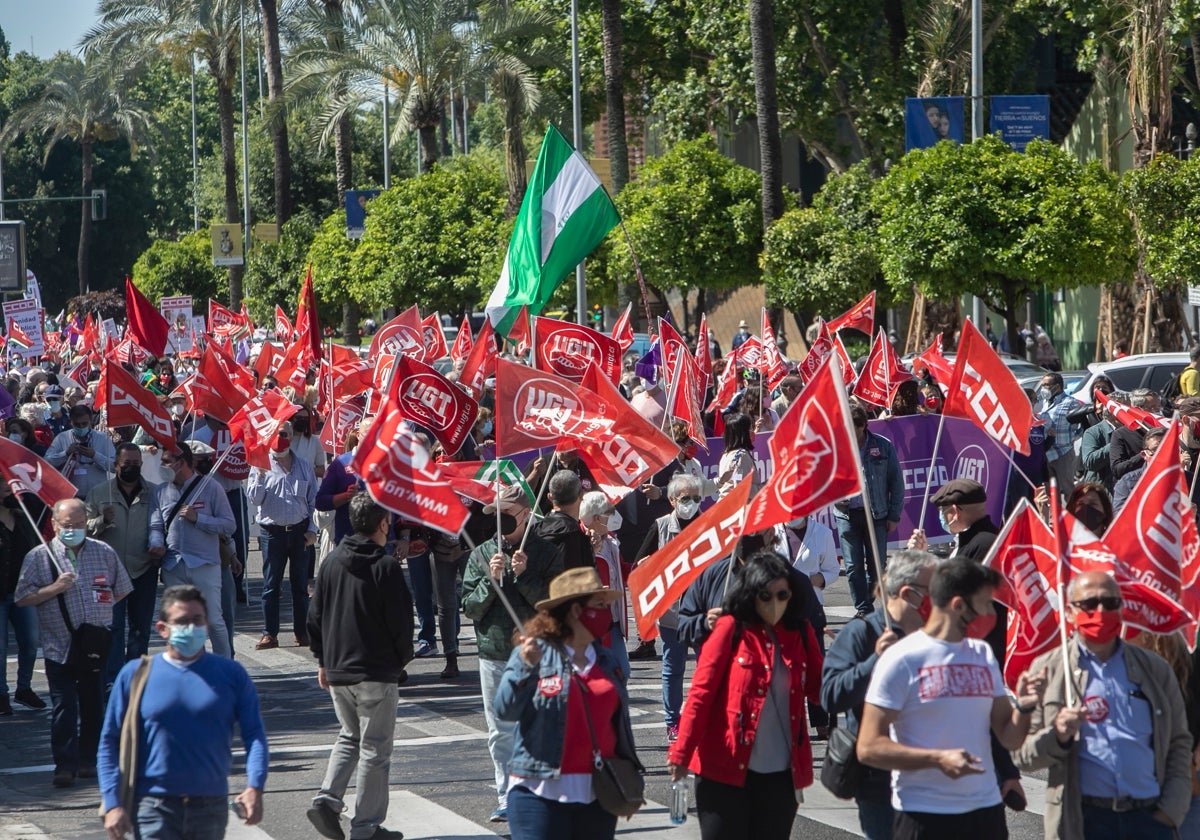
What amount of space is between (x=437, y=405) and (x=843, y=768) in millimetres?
6630

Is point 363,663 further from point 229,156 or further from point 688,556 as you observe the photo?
point 229,156

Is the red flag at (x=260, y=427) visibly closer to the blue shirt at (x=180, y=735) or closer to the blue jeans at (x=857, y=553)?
the blue jeans at (x=857, y=553)

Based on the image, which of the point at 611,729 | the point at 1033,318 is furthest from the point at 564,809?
the point at 1033,318

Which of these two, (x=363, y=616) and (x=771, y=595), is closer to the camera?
(x=771, y=595)

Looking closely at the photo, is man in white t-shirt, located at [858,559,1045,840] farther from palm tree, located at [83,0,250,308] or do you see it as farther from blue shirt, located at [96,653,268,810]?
palm tree, located at [83,0,250,308]

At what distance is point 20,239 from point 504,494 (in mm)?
25607

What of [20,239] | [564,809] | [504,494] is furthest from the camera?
[20,239]

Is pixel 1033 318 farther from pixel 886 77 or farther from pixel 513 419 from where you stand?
pixel 513 419

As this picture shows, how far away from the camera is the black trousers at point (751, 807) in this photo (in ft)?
19.7

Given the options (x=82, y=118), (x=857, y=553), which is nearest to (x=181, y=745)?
(x=857, y=553)

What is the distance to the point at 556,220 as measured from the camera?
527 inches

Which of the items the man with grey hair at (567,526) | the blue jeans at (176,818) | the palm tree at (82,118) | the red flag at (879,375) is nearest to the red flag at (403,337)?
the red flag at (879,375)

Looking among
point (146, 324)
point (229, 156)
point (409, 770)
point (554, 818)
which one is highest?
point (229, 156)

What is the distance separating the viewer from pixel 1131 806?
214 inches
